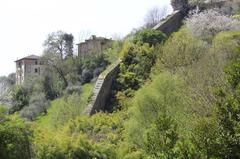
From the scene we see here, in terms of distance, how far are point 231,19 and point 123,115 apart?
1705cm

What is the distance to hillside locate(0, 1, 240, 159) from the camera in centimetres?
1772

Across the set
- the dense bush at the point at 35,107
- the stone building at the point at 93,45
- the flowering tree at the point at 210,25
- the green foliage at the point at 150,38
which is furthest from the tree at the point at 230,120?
the stone building at the point at 93,45

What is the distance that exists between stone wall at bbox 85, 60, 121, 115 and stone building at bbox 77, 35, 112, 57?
2171 centimetres

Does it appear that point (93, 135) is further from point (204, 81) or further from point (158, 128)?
point (158, 128)

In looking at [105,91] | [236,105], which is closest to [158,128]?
[236,105]

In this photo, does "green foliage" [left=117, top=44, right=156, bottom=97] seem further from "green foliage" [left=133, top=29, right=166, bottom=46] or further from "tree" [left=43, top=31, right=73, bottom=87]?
"tree" [left=43, top=31, right=73, bottom=87]

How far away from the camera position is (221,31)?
1822 inches

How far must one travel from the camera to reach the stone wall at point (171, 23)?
53.4m

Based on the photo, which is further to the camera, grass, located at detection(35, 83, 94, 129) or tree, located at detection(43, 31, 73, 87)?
tree, located at detection(43, 31, 73, 87)

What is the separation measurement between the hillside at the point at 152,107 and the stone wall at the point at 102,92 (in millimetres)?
355

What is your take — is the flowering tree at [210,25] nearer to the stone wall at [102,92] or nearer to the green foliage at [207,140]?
the stone wall at [102,92]

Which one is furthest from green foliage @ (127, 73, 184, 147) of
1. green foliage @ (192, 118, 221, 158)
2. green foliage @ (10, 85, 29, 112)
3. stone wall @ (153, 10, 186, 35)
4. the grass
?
green foliage @ (10, 85, 29, 112)

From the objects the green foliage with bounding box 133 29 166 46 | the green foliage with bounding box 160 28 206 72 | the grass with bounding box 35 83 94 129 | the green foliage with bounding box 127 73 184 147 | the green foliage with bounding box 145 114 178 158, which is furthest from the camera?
the green foliage with bounding box 133 29 166 46

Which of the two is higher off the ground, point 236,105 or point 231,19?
point 231,19
